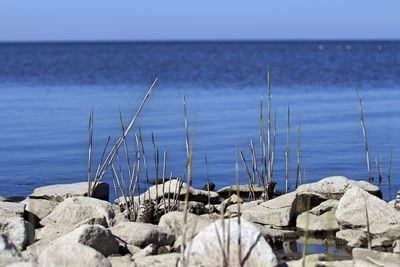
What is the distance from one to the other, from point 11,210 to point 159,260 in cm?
271

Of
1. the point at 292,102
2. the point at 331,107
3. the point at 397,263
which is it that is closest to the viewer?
the point at 397,263

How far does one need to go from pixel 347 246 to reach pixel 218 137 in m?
8.39

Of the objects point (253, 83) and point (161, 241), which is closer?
point (161, 241)

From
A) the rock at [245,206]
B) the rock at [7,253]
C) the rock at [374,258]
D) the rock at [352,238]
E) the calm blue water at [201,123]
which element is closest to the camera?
the rock at [7,253]

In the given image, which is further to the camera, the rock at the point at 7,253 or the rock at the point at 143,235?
the rock at the point at 143,235

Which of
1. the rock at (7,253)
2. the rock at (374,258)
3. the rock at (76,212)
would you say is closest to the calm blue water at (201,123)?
the rock at (76,212)

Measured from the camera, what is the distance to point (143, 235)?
8125mm

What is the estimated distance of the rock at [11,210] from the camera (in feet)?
29.7

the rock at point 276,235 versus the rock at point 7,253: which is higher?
the rock at point 7,253

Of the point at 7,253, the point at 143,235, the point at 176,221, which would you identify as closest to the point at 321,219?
the point at 176,221

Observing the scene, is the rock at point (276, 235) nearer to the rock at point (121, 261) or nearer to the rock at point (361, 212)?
the rock at point (361, 212)

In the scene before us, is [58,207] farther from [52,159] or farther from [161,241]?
[52,159]

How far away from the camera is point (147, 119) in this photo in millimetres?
20000

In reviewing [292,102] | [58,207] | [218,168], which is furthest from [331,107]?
[58,207]
